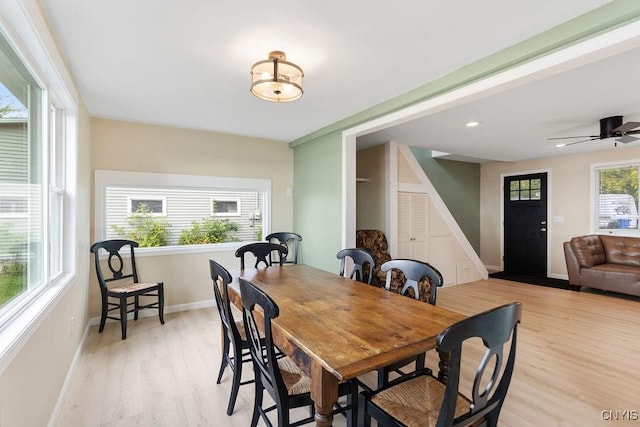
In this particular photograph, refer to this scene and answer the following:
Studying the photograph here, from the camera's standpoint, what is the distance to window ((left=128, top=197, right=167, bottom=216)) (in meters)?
3.91

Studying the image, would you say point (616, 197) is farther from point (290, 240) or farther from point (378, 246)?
point (290, 240)

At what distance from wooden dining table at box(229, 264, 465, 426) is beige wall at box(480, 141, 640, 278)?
543 centimetres

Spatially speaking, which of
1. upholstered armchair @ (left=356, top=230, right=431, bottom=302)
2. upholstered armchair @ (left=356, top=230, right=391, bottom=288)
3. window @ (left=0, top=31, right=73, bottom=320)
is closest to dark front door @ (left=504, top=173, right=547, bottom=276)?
upholstered armchair @ (left=356, top=230, right=431, bottom=302)

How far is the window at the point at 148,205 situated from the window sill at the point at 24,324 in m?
2.02

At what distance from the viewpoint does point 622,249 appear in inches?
202

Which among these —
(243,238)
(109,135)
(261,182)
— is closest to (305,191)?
(261,182)

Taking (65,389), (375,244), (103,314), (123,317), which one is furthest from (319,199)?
(65,389)

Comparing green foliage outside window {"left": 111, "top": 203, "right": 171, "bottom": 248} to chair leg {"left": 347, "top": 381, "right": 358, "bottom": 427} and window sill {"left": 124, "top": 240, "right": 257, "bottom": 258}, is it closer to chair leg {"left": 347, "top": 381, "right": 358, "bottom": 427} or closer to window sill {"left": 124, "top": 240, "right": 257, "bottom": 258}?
window sill {"left": 124, "top": 240, "right": 257, "bottom": 258}

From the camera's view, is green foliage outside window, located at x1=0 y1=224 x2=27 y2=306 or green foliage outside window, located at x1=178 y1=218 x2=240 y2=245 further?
green foliage outside window, located at x1=178 y1=218 x2=240 y2=245

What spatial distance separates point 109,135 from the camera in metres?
3.70

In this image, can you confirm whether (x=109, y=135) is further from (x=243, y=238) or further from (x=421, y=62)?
(x=421, y=62)

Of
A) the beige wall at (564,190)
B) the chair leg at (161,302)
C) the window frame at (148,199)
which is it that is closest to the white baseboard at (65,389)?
the chair leg at (161,302)

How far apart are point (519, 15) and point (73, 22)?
2572 millimetres

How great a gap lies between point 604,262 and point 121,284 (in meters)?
7.35
